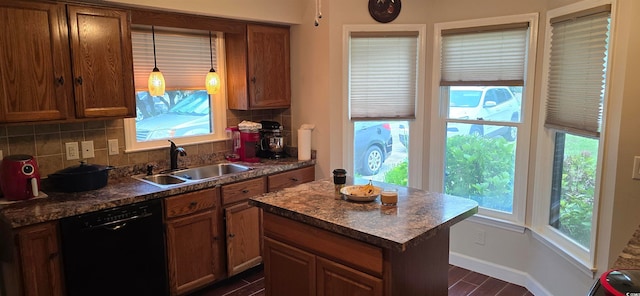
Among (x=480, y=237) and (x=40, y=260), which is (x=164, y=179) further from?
(x=480, y=237)

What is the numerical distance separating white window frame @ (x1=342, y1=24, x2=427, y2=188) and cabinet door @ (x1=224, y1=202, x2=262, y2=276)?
3.22ft

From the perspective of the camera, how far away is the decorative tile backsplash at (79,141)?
2.82 meters

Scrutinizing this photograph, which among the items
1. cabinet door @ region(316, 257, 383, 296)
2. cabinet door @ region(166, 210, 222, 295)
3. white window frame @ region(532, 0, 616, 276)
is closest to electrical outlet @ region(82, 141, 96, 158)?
cabinet door @ region(166, 210, 222, 295)

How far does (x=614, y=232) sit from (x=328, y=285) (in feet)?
5.38

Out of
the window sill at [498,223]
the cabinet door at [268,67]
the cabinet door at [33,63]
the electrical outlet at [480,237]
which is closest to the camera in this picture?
the cabinet door at [33,63]

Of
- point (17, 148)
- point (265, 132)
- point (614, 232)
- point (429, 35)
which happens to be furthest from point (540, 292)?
point (17, 148)

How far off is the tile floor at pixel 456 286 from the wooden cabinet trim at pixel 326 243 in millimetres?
1026

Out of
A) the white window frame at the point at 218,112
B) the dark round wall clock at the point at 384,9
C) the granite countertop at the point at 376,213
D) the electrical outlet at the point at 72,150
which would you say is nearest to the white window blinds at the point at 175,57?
the white window frame at the point at 218,112

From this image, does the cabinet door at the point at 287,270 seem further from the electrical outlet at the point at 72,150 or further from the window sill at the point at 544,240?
the window sill at the point at 544,240

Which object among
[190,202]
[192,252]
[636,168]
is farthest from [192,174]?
[636,168]

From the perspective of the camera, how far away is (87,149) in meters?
3.10

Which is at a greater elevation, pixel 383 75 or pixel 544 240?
pixel 383 75

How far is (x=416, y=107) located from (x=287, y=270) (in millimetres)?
1996

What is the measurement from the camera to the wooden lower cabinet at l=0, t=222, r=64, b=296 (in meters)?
2.34
